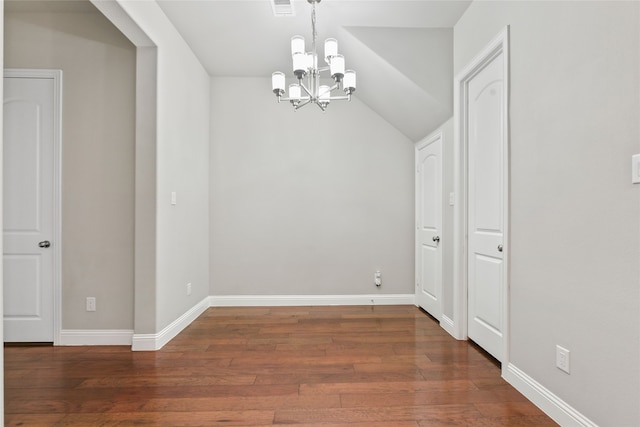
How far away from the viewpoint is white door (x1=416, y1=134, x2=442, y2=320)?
3717 millimetres

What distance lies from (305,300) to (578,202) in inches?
129

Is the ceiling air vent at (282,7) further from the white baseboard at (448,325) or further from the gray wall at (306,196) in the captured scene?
the white baseboard at (448,325)

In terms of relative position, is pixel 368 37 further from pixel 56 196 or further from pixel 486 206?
pixel 56 196

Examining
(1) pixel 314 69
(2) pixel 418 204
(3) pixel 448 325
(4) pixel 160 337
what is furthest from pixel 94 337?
(2) pixel 418 204

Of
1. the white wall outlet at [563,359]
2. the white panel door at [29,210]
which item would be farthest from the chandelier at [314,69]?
the white wall outlet at [563,359]

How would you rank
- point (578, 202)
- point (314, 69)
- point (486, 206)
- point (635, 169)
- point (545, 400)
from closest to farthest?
1. point (635, 169)
2. point (578, 202)
3. point (545, 400)
4. point (486, 206)
5. point (314, 69)

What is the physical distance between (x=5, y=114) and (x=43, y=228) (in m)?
0.98

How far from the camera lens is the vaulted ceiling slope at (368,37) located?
306cm

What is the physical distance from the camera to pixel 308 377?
2.42 m

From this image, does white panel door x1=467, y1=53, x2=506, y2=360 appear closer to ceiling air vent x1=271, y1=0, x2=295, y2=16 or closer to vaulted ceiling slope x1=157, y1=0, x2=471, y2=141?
vaulted ceiling slope x1=157, y1=0, x2=471, y2=141

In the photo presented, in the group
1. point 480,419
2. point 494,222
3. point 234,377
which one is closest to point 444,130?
point 494,222

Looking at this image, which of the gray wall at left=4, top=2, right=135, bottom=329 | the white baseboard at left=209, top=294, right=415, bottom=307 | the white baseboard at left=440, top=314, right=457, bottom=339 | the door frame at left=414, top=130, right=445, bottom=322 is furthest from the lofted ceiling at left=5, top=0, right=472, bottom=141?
the white baseboard at left=209, top=294, right=415, bottom=307

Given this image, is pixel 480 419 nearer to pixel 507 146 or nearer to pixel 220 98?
pixel 507 146

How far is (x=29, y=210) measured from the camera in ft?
9.91
